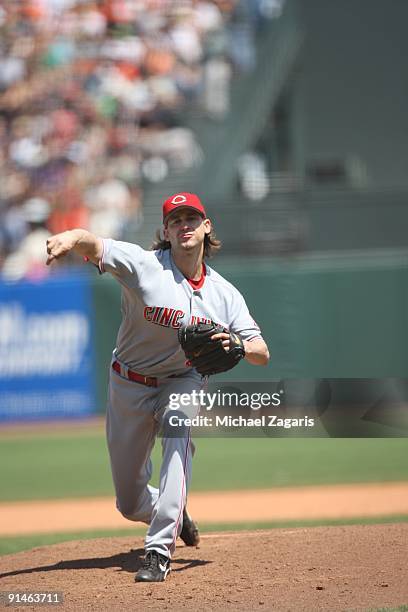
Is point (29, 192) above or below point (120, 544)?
above

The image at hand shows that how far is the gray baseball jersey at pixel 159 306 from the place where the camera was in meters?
4.42

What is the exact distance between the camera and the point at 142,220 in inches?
489

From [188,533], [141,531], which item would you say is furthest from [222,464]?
[188,533]

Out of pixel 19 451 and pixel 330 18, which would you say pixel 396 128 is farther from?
pixel 19 451

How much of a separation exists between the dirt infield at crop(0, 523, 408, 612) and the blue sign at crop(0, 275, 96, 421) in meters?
5.68

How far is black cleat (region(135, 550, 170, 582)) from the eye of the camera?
173 inches

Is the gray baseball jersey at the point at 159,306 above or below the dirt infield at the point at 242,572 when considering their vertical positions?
above

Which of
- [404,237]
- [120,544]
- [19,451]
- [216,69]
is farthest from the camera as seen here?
[216,69]

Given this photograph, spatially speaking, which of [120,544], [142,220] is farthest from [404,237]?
[120,544]

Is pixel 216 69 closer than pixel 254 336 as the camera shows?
No

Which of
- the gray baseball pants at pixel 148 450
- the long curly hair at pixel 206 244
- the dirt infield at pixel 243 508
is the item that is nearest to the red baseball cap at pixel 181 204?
the long curly hair at pixel 206 244

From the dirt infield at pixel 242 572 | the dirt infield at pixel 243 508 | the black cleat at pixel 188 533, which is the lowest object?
the dirt infield at pixel 242 572

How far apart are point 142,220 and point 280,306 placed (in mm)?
2304

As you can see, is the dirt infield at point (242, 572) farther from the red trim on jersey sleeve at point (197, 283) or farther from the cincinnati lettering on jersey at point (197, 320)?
the red trim on jersey sleeve at point (197, 283)
